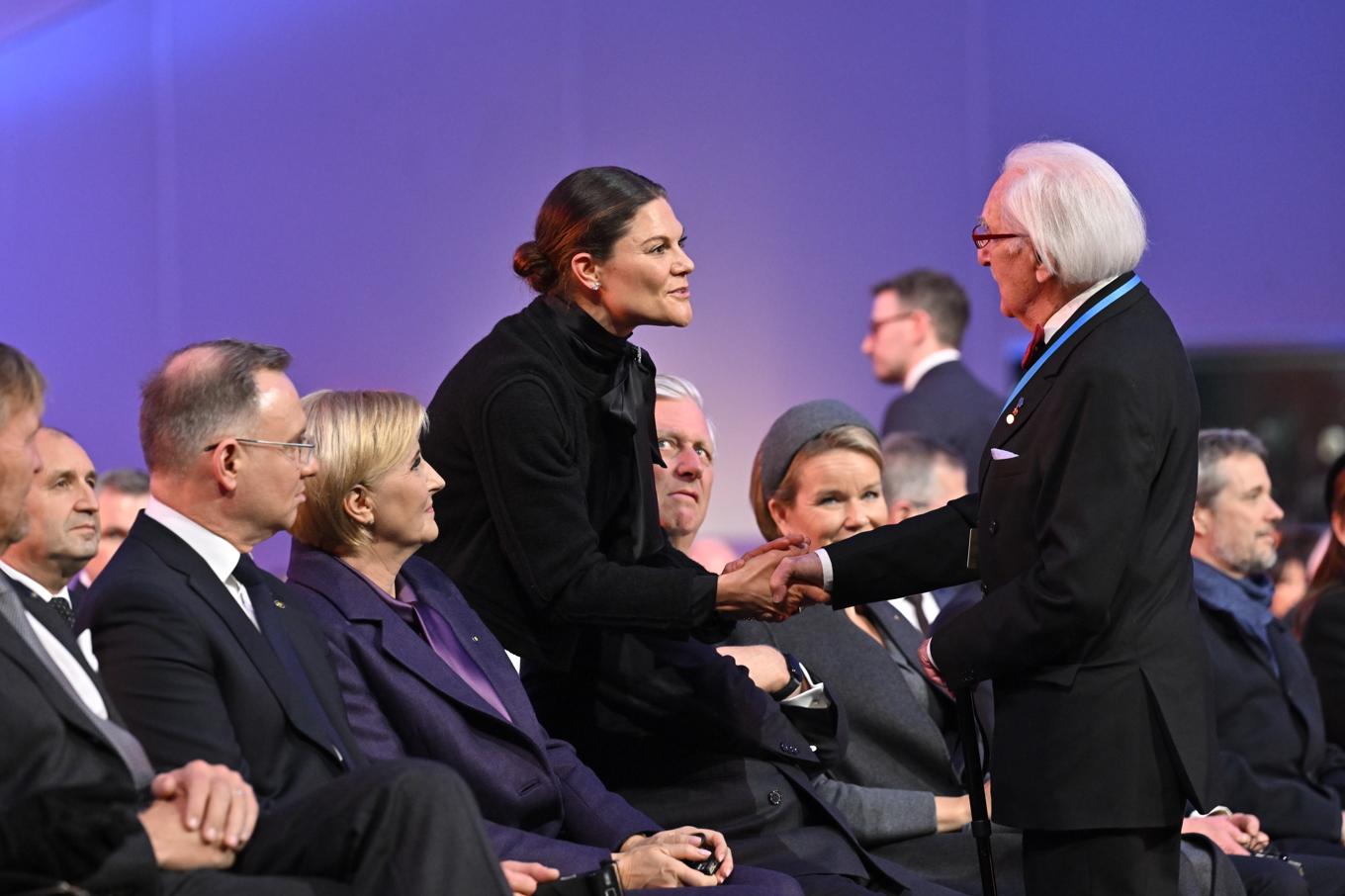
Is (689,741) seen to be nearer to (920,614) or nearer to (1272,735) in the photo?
(920,614)

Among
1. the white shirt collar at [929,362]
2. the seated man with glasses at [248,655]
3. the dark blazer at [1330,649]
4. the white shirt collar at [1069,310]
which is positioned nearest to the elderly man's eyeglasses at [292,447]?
the seated man with glasses at [248,655]

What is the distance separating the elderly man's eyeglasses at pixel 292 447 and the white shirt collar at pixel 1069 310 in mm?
1157

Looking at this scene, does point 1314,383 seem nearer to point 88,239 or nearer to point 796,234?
point 796,234

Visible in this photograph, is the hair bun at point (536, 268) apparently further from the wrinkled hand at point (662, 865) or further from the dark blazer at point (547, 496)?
the wrinkled hand at point (662, 865)

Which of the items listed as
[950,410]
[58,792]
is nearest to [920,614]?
[950,410]

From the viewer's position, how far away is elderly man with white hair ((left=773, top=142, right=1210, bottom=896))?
2629 mm

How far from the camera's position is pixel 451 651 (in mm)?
2943

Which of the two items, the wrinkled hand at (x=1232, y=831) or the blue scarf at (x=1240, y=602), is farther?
the blue scarf at (x=1240, y=602)

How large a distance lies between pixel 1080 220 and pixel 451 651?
120 centimetres

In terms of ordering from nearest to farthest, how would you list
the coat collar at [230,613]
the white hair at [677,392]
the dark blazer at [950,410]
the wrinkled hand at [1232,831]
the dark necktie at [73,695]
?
the dark necktie at [73,695], the coat collar at [230,613], the wrinkled hand at [1232,831], the white hair at [677,392], the dark blazer at [950,410]

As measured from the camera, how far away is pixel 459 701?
2828 millimetres

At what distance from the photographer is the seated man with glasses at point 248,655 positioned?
230 cm

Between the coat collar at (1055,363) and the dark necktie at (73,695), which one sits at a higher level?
the coat collar at (1055,363)

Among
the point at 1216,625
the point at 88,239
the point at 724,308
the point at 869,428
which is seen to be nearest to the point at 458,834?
the point at 869,428
